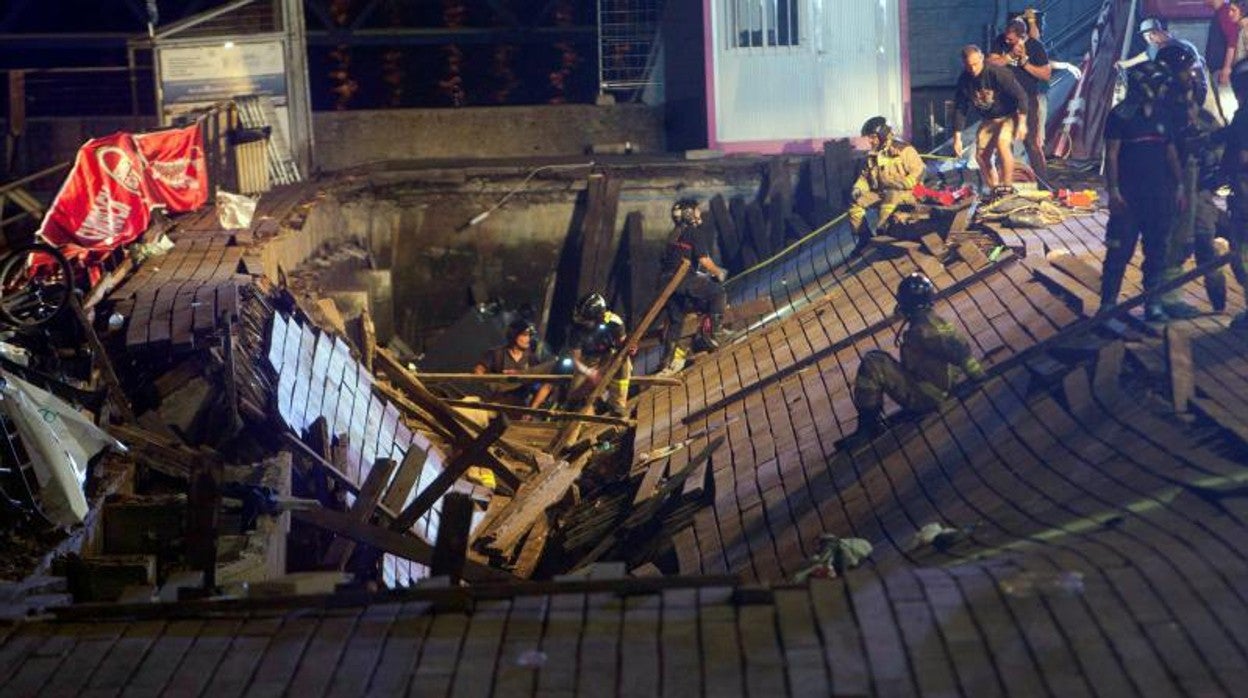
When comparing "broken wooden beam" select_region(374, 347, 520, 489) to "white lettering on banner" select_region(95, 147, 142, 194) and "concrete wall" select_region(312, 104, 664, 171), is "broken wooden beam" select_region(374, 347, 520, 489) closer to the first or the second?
"white lettering on banner" select_region(95, 147, 142, 194)

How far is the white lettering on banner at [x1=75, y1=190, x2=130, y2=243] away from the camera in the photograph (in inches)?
753

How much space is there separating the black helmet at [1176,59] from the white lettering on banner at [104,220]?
9.87 meters

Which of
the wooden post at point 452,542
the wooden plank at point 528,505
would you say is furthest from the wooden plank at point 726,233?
the wooden post at point 452,542

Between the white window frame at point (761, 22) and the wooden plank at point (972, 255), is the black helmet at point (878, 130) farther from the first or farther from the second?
the white window frame at point (761, 22)

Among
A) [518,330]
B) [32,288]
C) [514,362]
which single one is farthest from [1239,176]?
[32,288]

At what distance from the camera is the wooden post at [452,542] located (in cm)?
912

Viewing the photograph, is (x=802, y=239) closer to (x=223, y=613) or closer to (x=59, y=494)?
(x=59, y=494)

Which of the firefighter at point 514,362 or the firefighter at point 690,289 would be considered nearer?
the firefighter at point 514,362

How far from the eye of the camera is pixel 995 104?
22.3 meters

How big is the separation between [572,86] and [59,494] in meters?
22.1

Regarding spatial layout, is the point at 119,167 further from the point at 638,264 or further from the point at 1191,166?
the point at 1191,166

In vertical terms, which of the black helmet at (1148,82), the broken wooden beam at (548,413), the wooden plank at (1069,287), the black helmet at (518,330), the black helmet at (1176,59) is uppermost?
the black helmet at (1176,59)

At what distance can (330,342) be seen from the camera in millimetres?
18578

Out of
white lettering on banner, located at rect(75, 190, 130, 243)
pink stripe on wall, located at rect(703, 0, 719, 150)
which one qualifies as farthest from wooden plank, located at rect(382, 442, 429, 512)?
pink stripe on wall, located at rect(703, 0, 719, 150)
